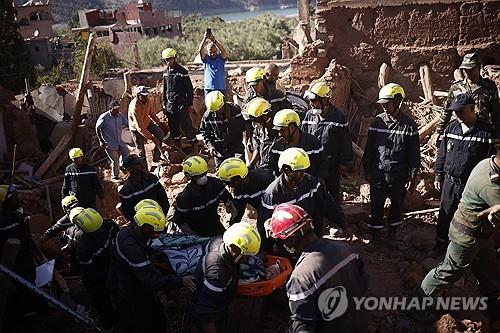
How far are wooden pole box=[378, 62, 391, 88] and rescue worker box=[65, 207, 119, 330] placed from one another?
5.51m

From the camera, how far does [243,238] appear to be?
3863 millimetres

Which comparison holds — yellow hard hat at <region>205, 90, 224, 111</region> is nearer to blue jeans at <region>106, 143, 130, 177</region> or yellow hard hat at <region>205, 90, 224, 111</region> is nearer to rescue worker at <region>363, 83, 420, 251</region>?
rescue worker at <region>363, 83, 420, 251</region>

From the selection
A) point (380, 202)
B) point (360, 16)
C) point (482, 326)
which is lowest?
point (482, 326)

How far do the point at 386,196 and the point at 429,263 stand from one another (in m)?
1.02

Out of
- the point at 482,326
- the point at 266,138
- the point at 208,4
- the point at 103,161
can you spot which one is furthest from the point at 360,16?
the point at 208,4

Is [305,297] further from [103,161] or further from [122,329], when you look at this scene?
[103,161]

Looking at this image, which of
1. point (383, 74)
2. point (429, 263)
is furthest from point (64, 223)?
point (383, 74)

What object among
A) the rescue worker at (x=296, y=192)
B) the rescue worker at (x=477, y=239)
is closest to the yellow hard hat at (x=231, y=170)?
the rescue worker at (x=296, y=192)

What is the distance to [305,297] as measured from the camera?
3.25 meters

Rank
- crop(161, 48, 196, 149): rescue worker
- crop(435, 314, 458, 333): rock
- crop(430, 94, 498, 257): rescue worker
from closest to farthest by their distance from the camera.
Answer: crop(435, 314, 458, 333): rock → crop(430, 94, 498, 257): rescue worker → crop(161, 48, 196, 149): rescue worker

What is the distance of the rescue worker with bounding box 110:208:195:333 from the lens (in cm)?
424

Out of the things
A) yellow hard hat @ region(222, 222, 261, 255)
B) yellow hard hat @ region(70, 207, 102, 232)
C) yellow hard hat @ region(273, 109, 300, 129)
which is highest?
yellow hard hat @ region(273, 109, 300, 129)

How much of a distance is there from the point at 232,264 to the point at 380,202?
9.66 ft

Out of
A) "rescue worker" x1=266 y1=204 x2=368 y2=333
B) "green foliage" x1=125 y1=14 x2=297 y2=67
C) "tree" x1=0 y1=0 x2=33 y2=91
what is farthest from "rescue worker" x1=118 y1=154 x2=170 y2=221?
"green foliage" x1=125 y1=14 x2=297 y2=67
